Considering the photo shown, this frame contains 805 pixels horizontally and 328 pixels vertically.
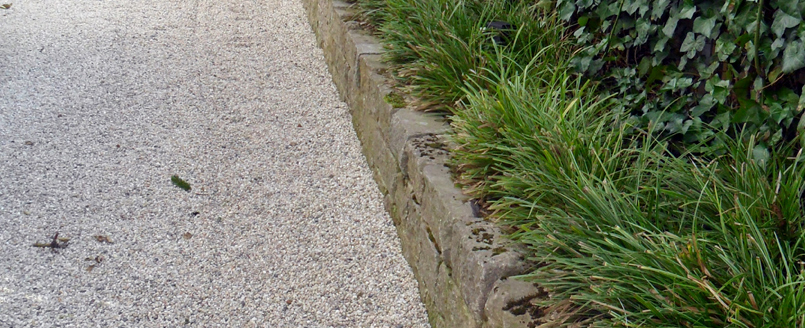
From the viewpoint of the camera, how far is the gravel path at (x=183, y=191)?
8.75 ft

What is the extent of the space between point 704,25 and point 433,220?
114 centimetres

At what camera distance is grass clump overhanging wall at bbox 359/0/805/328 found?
1.65 m

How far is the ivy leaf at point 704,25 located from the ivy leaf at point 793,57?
0.29 metres

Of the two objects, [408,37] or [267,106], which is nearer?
[408,37]

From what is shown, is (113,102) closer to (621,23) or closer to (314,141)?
(314,141)

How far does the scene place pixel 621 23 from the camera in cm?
278

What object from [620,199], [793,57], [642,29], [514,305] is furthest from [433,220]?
[793,57]

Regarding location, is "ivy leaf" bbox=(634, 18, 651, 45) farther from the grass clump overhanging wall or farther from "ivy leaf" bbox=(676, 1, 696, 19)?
"ivy leaf" bbox=(676, 1, 696, 19)

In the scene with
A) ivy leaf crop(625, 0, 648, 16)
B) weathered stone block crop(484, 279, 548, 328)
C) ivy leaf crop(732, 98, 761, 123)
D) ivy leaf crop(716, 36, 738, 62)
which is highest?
ivy leaf crop(716, 36, 738, 62)

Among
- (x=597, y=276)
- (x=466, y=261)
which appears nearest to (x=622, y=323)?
(x=597, y=276)

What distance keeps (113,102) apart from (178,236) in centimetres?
164

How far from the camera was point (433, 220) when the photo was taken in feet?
8.39

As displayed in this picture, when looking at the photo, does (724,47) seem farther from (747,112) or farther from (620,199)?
(620,199)

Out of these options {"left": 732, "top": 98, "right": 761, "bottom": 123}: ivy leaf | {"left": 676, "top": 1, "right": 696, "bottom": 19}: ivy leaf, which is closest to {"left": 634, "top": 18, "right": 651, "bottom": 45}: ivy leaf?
{"left": 676, "top": 1, "right": 696, "bottom": 19}: ivy leaf
